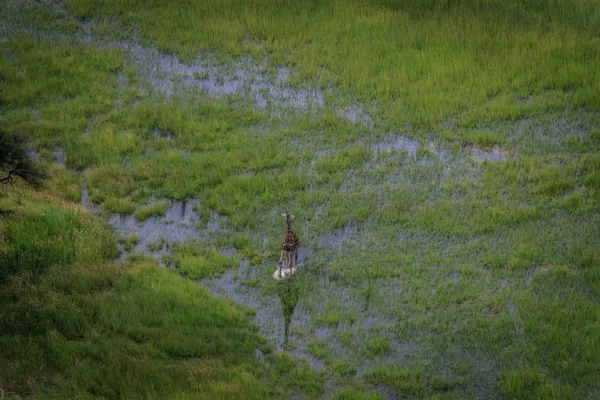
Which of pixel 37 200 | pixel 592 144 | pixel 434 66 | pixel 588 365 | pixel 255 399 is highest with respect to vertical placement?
pixel 434 66

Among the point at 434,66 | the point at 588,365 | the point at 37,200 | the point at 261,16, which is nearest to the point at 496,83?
the point at 434,66

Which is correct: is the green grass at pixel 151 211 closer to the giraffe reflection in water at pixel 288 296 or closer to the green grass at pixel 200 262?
the green grass at pixel 200 262

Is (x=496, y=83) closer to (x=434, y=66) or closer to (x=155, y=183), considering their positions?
(x=434, y=66)

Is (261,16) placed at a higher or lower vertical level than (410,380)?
higher

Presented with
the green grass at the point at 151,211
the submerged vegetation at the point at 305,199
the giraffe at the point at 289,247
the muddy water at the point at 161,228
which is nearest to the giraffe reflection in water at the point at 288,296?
the submerged vegetation at the point at 305,199

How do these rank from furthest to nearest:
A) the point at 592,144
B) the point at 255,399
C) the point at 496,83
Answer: the point at 496,83 < the point at 592,144 < the point at 255,399

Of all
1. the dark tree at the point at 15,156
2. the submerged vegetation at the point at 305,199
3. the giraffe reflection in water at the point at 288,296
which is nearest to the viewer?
the dark tree at the point at 15,156
